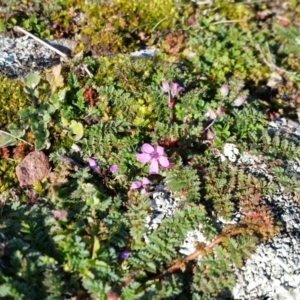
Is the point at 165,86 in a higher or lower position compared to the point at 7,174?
higher

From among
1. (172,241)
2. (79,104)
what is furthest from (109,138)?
(172,241)

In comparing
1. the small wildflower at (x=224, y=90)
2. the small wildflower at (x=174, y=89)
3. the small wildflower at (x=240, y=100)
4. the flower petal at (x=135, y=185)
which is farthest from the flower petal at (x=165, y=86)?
the flower petal at (x=135, y=185)

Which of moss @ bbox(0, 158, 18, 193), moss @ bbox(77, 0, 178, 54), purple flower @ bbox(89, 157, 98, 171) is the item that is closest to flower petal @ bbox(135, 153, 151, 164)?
purple flower @ bbox(89, 157, 98, 171)

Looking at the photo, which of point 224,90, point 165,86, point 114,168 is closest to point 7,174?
point 114,168

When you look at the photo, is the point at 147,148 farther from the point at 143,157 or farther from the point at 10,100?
the point at 10,100

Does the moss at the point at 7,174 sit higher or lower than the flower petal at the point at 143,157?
lower

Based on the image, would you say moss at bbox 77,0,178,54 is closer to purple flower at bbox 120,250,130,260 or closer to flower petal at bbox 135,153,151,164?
flower petal at bbox 135,153,151,164

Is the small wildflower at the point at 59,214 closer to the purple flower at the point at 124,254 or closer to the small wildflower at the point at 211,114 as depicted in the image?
the purple flower at the point at 124,254

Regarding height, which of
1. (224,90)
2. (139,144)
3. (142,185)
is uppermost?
(224,90)

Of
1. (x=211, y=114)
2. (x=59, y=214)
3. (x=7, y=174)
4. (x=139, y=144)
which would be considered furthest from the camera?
(x=211, y=114)

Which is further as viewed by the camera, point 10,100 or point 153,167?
point 10,100
